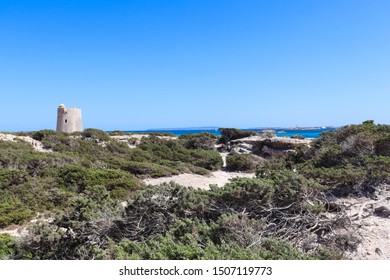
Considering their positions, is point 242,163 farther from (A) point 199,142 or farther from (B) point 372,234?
(B) point 372,234

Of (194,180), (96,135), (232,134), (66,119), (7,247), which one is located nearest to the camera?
(7,247)

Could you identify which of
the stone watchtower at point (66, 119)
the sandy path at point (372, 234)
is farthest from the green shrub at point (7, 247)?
the stone watchtower at point (66, 119)

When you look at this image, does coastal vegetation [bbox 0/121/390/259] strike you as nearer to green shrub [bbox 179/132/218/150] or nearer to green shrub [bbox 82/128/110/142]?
green shrub [bbox 82/128/110/142]

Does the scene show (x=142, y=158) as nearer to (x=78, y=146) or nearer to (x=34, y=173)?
(x=78, y=146)

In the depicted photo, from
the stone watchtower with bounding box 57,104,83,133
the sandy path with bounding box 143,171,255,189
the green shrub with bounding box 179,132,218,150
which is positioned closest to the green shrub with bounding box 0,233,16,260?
the sandy path with bounding box 143,171,255,189

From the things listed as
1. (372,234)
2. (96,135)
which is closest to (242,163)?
(96,135)

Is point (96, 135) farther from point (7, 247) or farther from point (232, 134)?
point (7, 247)

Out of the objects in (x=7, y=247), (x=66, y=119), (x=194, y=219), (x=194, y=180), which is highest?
(x=66, y=119)

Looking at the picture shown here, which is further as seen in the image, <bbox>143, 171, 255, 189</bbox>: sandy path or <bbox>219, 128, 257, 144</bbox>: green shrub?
<bbox>219, 128, 257, 144</bbox>: green shrub

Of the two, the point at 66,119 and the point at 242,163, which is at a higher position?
the point at 66,119

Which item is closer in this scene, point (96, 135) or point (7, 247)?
point (7, 247)

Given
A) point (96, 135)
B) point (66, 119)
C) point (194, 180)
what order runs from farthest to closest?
1. point (66, 119)
2. point (96, 135)
3. point (194, 180)

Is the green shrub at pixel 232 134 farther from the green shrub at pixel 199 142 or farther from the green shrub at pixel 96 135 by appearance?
the green shrub at pixel 96 135
